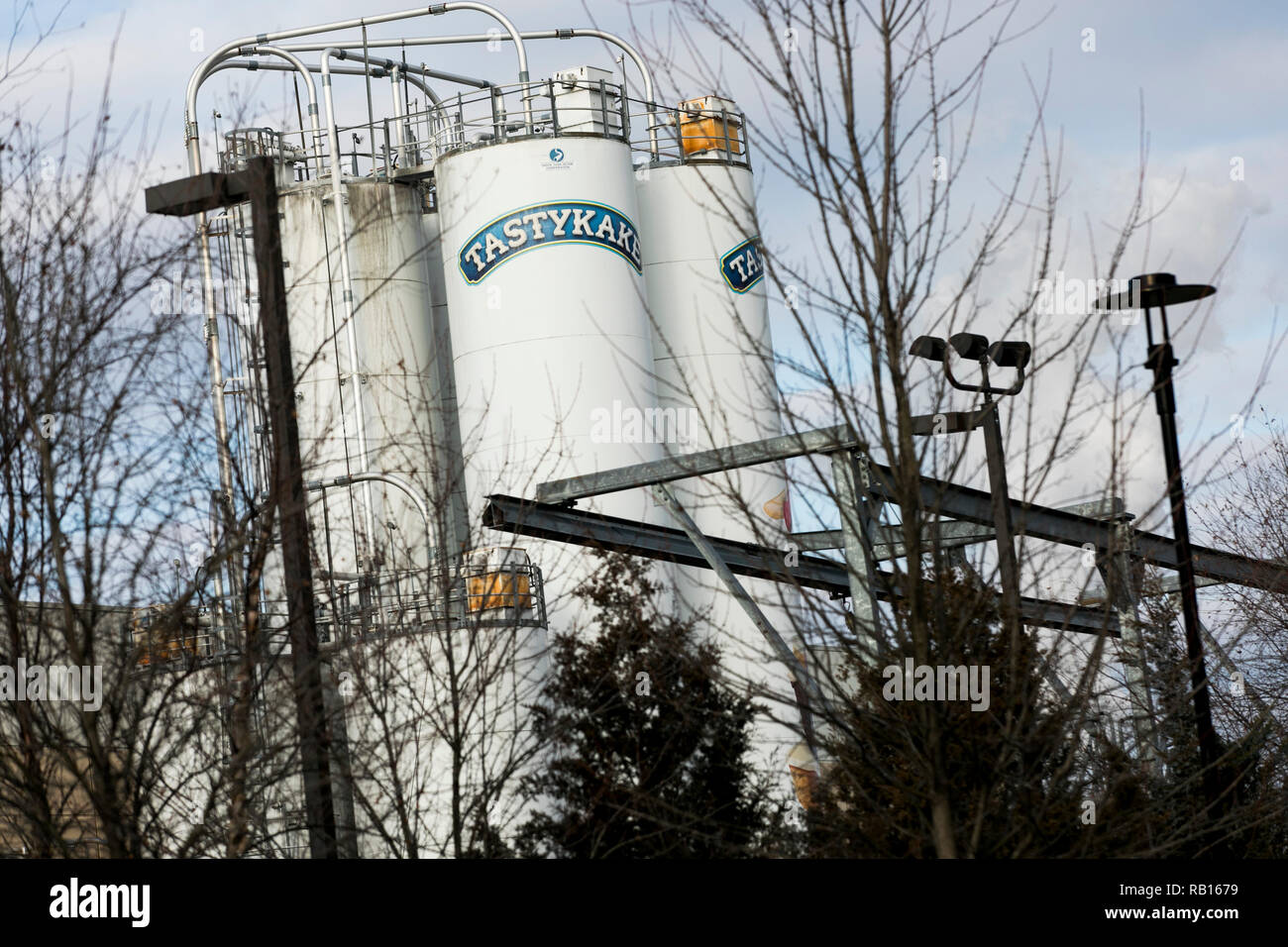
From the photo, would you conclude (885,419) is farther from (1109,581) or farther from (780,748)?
(780,748)

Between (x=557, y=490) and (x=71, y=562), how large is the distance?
7.35 metres

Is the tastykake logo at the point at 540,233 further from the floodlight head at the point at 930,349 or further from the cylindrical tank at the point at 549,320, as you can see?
the floodlight head at the point at 930,349

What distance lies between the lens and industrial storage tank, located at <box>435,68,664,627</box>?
24.8 metres

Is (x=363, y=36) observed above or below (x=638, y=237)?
above

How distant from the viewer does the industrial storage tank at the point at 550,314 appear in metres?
24.8

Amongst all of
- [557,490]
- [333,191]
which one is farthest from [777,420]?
[557,490]

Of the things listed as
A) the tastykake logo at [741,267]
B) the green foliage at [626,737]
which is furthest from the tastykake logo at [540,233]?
the green foliage at [626,737]

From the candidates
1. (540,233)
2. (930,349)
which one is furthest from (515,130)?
(930,349)

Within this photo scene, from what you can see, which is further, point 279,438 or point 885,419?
point 279,438

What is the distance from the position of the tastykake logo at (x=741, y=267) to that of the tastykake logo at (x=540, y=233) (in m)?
2.67

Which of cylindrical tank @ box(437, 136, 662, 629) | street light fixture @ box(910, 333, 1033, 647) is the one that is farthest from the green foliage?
street light fixture @ box(910, 333, 1033, 647)

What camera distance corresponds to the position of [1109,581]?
697 centimetres

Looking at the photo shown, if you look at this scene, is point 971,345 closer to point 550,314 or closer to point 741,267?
point 550,314

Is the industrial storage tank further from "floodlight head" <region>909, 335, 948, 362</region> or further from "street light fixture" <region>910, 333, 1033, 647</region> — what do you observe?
"floodlight head" <region>909, 335, 948, 362</region>
